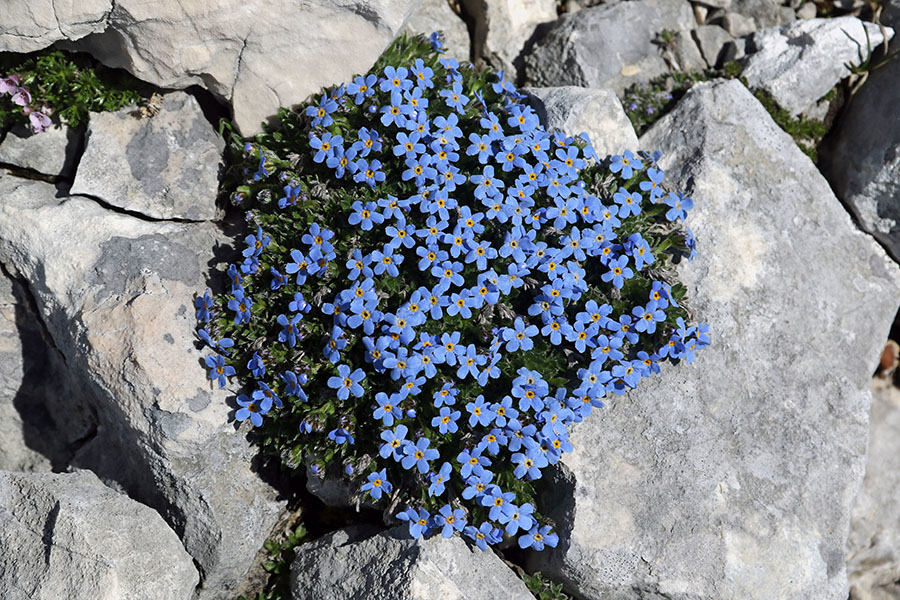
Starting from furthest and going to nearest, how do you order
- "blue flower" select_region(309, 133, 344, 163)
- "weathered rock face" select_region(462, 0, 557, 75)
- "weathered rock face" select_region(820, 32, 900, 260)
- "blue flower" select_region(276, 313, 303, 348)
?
"weathered rock face" select_region(462, 0, 557, 75)
"weathered rock face" select_region(820, 32, 900, 260)
"blue flower" select_region(309, 133, 344, 163)
"blue flower" select_region(276, 313, 303, 348)

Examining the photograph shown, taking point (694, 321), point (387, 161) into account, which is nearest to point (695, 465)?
point (694, 321)

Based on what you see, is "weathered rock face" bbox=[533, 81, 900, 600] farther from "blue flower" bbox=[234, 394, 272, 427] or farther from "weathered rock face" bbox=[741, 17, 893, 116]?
"blue flower" bbox=[234, 394, 272, 427]

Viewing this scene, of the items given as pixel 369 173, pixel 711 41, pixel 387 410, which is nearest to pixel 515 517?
pixel 387 410

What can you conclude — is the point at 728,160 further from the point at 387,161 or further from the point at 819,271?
the point at 387,161

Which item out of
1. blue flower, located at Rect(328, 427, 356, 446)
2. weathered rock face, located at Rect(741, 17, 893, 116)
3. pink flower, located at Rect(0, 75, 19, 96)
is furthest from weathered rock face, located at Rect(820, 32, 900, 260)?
pink flower, located at Rect(0, 75, 19, 96)

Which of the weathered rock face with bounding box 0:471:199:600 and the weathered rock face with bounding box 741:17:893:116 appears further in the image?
the weathered rock face with bounding box 741:17:893:116

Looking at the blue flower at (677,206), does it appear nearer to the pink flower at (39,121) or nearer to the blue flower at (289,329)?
the blue flower at (289,329)

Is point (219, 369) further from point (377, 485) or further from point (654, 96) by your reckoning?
point (654, 96)
